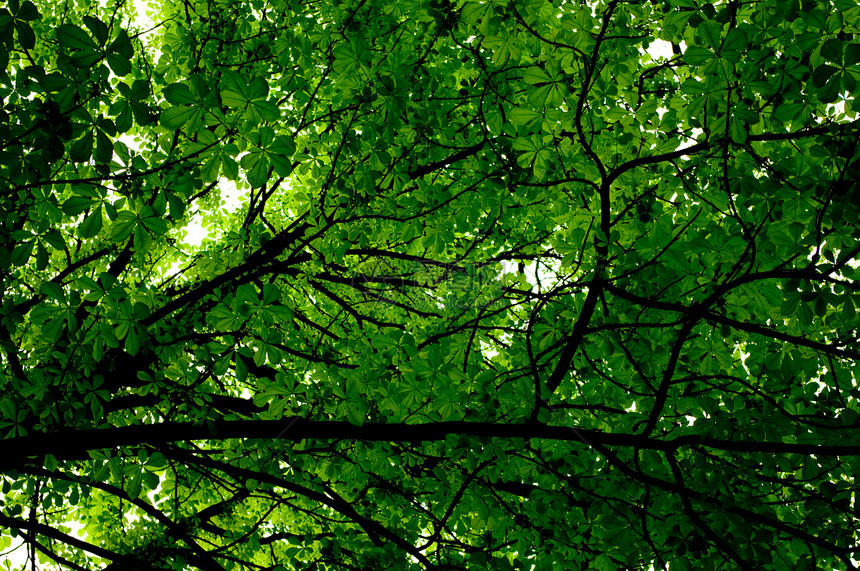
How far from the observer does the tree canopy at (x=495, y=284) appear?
2586mm

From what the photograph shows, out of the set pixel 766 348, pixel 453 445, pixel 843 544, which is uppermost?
pixel 766 348

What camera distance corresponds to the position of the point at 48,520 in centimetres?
663

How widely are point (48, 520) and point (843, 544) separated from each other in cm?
783

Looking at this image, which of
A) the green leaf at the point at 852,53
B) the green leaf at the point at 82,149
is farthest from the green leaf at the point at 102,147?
the green leaf at the point at 852,53

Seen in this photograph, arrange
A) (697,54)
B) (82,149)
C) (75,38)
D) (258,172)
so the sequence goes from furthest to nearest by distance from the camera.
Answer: (697,54) < (258,172) < (82,149) < (75,38)

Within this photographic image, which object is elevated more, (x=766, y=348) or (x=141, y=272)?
(x=141, y=272)

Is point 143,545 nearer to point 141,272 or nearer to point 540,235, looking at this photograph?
point 141,272

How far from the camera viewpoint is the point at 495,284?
14.8ft

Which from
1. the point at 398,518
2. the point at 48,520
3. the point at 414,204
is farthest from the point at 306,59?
the point at 48,520

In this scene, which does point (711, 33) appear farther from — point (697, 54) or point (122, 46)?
point (122, 46)

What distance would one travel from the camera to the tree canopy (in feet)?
8.48

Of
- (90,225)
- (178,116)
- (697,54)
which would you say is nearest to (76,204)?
(90,225)

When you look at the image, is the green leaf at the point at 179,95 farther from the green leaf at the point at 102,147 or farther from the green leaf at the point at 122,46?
the green leaf at the point at 102,147

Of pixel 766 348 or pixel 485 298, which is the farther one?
pixel 485 298
